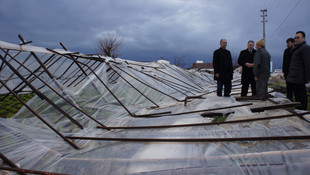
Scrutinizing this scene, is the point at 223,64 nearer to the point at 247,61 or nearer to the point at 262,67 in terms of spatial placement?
the point at 247,61

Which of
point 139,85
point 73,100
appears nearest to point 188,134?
point 73,100

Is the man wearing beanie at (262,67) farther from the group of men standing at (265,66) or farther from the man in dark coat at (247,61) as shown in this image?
the man in dark coat at (247,61)

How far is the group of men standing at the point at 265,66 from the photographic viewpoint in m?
2.86

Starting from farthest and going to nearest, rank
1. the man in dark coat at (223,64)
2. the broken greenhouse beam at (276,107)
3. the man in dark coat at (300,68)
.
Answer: the man in dark coat at (223,64) → the man in dark coat at (300,68) → the broken greenhouse beam at (276,107)

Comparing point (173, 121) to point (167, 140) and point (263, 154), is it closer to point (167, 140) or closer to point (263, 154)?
point (167, 140)

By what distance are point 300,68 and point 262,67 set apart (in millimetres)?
723

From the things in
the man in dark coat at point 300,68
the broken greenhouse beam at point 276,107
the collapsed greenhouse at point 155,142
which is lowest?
the collapsed greenhouse at point 155,142

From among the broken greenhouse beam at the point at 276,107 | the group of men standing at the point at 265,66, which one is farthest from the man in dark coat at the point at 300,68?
the broken greenhouse beam at the point at 276,107

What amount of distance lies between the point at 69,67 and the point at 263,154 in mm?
5357

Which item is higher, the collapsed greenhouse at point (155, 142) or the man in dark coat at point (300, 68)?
the man in dark coat at point (300, 68)

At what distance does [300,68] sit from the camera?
9.44 ft

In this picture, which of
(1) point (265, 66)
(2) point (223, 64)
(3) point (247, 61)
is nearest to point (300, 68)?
(1) point (265, 66)

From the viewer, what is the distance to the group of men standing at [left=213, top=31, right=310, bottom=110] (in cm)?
286

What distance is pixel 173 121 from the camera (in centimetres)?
260
